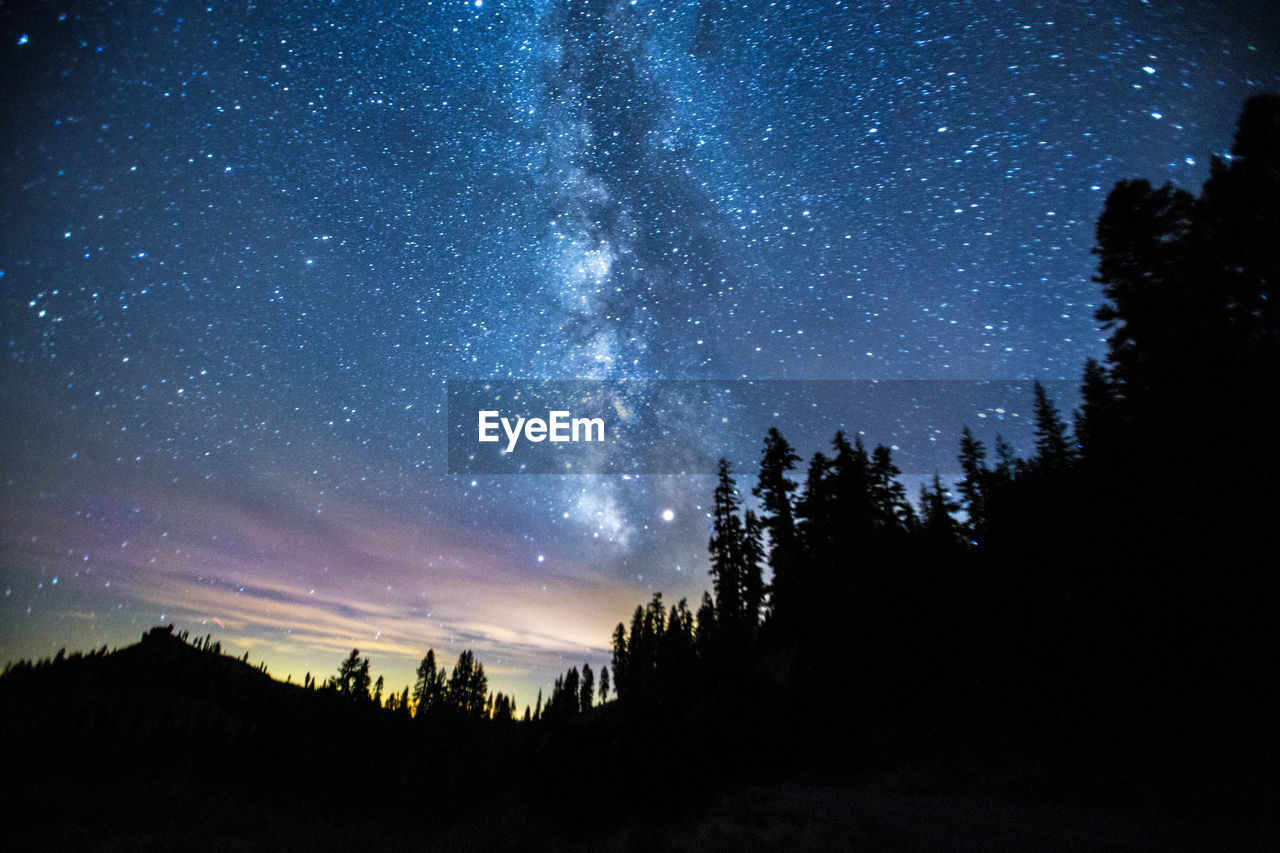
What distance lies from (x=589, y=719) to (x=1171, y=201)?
30.0 m

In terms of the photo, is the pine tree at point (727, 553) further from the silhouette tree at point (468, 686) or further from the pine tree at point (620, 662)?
the silhouette tree at point (468, 686)

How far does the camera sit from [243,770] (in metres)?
30.2

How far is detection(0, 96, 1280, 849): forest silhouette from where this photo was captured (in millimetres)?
11867

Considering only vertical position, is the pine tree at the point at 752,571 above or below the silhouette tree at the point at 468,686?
above

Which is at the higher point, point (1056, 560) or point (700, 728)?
point (1056, 560)

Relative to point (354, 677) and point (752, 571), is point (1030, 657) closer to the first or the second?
point (752, 571)

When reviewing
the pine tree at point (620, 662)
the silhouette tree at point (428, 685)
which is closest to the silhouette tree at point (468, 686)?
the silhouette tree at point (428, 685)

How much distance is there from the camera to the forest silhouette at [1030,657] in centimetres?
1187

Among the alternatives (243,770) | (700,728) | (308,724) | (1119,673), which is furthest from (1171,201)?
(308,724)

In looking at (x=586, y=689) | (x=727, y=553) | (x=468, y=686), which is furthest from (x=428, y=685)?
(x=727, y=553)

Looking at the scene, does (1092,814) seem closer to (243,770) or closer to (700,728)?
(700,728)

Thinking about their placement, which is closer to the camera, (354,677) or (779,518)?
(779,518)

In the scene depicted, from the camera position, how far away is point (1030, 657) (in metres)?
16.1

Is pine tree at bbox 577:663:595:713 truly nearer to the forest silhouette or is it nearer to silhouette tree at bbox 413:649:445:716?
silhouette tree at bbox 413:649:445:716
